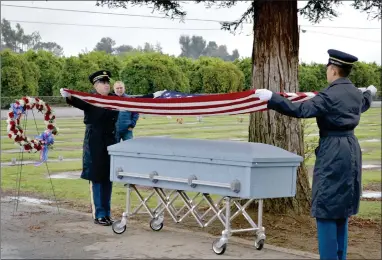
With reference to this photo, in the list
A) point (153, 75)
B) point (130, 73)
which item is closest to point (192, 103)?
point (153, 75)

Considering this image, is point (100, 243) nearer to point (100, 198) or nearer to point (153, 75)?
point (100, 198)

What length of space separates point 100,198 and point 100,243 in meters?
1.23

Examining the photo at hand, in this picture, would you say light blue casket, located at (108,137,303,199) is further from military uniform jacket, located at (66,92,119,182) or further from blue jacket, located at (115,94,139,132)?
blue jacket, located at (115,94,139,132)

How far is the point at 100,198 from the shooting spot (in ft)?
29.2

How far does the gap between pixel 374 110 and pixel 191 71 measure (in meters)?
23.6

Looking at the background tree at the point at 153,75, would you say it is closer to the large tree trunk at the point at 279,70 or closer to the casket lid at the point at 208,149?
the large tree trunk at the point at 279,70

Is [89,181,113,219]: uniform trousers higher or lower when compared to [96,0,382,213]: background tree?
lower

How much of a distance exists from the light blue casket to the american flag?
35 cm

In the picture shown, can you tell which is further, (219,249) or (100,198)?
(100,198)

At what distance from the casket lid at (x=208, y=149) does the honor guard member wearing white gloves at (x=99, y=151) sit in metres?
0.70

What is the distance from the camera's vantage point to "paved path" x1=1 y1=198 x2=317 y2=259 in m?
7.15

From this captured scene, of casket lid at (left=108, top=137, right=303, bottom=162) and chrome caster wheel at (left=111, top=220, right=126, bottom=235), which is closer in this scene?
casket lid at (left=108, top=137, right=303, bottom=162)

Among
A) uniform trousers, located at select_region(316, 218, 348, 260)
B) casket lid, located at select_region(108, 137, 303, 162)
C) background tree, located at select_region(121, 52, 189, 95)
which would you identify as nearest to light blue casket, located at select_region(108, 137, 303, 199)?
casket lid, located at select_region(108, 137, 303, 162)

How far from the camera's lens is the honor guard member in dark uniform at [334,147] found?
19.2ft
